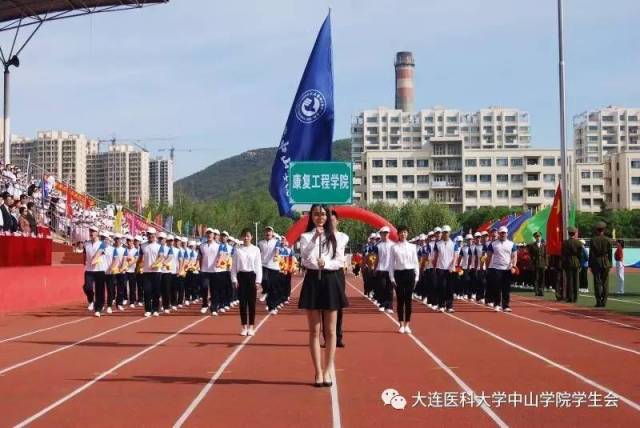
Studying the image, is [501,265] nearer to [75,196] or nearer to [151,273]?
[151,273]

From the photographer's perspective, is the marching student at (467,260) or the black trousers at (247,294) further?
the marching student at (467,260)

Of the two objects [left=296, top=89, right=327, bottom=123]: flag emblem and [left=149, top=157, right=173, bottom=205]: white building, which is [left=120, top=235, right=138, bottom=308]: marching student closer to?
[left=296, top=89, right=327, bottom=123]: flag emblem

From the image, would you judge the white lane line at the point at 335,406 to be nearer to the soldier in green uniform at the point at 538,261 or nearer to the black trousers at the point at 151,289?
the black trousers at the point at 151,289

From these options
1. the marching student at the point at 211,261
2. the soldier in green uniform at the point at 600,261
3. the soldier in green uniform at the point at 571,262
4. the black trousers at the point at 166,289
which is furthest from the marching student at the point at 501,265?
the black trousers at the point at 166,289

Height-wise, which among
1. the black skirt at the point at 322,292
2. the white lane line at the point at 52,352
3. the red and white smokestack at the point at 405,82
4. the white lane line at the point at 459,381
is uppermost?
the red and white smokestack at the point at 405,82

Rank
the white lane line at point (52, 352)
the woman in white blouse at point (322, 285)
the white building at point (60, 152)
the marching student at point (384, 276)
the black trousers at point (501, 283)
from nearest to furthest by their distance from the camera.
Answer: the woman in white blouse at point (322, 285)
the white lane line at point (52, 352)
the marching student at point (384, 276)
the black trousers at point (501, 283)
the white building at point (60, 152)

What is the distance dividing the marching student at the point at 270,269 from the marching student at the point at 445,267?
3.60 metres

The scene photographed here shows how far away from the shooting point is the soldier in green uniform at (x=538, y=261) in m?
27.1

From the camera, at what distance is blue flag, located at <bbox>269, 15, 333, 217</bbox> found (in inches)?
692

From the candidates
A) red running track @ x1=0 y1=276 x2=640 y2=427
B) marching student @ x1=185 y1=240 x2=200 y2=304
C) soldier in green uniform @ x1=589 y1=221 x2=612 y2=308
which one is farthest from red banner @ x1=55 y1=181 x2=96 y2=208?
soldier in green uniform @ x1=589 y1=221 x2=612 y2=308

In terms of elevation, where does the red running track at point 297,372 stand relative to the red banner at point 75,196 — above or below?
below

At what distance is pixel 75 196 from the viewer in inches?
1524

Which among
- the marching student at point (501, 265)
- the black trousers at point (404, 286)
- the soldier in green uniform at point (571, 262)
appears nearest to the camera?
the black trousers at point (404, 286)

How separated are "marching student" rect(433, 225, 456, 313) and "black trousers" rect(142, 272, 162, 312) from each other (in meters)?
6.22
